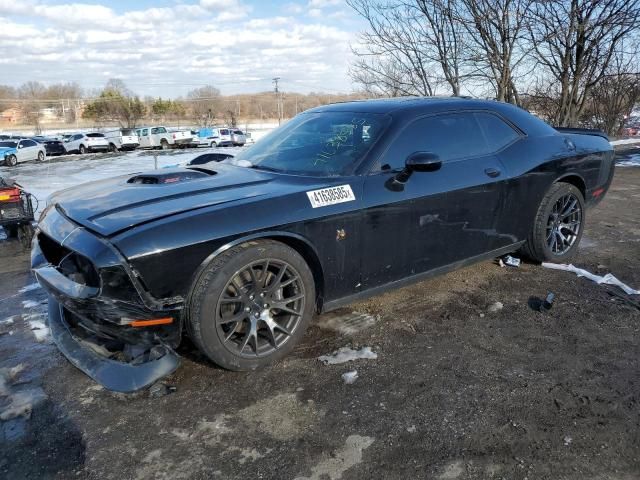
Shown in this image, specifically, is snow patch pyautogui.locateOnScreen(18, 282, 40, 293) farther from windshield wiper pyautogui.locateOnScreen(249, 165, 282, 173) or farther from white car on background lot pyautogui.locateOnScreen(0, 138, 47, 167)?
white car on background lot pyautogui.locateOnScreen(0, 138, 47, 167)

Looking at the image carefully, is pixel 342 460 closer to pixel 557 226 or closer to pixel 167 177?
pixel 167 177

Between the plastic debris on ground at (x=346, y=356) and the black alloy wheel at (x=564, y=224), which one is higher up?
the black alloy wheel at (x=564, y=224)

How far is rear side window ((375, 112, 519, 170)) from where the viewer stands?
11.5 ft

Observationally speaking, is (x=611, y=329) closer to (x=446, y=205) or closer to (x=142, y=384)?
(x=446, y=205)

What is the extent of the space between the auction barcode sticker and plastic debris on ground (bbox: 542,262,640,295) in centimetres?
253

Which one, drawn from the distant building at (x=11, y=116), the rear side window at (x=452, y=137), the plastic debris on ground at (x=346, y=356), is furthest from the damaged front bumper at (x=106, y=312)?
the distant building at (x=11, y=116)

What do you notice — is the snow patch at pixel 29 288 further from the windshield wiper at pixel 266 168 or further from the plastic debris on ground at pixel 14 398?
the windshield wiper at pixel 266 168

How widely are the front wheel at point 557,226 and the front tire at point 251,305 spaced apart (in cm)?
245

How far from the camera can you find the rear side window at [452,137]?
3512 mm

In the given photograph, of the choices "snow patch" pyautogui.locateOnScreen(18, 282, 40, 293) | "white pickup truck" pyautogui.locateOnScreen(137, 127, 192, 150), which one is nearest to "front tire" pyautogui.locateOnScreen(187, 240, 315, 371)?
"snow patch" pyautogui.locateOnScreen(18, 282, 40, 293)

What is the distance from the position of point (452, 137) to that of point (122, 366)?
2774mm

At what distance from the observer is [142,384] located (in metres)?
2.68

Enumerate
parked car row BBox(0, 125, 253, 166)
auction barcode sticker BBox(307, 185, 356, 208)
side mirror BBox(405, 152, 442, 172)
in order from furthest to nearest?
parked car row BBox(0, 125, 253, 166) < side mirror BBox(405, 152, 442, 172) < auction barcode sticker BBox(307, 185, 356, 208)

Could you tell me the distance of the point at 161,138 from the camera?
34.3 meters
